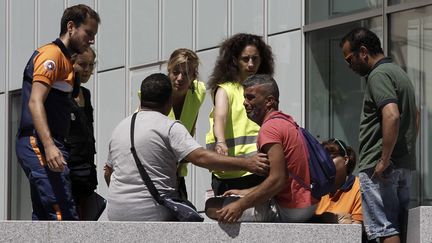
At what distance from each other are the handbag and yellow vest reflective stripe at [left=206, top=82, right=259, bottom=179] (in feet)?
3.61

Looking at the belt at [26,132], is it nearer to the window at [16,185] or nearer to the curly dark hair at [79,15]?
the curly dark hair at [79,15]

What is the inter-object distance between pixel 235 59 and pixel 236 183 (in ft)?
3.72

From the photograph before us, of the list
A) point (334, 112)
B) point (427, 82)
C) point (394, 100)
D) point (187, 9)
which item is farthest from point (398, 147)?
point (187, 9)

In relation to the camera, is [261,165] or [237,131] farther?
[237,131]

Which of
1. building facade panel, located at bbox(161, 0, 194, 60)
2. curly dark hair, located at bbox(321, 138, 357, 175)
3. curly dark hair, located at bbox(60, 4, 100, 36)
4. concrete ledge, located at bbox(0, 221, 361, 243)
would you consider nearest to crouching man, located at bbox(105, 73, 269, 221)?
concrete ledge, located at bbox(0, 221, 361, 243)

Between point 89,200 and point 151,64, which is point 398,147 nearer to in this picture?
point 89,200

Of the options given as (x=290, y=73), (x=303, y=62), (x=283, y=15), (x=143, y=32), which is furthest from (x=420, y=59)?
(x=143, y=32)

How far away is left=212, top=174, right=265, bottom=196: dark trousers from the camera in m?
10.5

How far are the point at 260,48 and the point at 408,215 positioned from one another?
1949 mm

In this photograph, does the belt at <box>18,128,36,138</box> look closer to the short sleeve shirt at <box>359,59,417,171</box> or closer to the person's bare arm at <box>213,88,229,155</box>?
the person's bare arm at <box>213,88,229,155</box>

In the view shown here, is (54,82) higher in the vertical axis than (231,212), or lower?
higher

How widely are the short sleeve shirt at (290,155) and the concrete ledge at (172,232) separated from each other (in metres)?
0.19

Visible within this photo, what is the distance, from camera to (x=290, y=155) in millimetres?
9305

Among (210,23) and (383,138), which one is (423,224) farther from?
(210,23)
